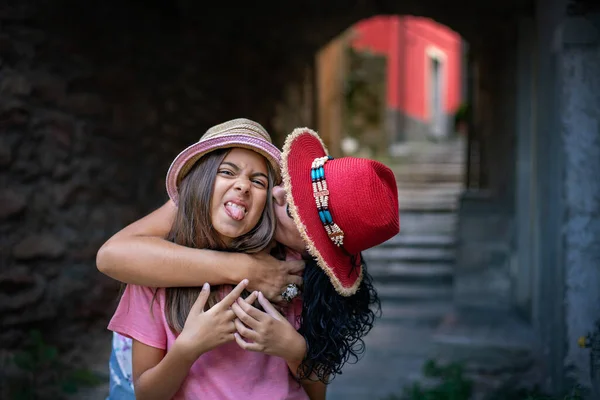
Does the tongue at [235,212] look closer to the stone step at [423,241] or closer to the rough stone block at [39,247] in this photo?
the rough stone block at [39,247]

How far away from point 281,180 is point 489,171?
5116 mm

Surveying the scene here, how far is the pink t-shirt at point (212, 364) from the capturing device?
1.63m

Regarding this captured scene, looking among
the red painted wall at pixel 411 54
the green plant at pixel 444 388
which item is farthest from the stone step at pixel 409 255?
the red painted wall at pixel 411 54

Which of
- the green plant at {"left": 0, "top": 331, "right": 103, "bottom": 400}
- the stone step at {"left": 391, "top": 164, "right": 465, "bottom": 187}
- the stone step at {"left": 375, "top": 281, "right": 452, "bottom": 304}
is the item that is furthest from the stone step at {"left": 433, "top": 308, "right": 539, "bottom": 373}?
the stone step at {"left": 391, "top": 164, "right": 465, "bottom": 187}

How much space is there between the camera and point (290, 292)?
1688 millimetres

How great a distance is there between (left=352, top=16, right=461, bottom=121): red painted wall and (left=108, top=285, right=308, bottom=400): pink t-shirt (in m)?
13.8

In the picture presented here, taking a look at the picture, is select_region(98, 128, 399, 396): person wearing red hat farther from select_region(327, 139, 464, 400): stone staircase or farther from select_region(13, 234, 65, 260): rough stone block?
select_region(327, 139, 464, 400): stone staircase

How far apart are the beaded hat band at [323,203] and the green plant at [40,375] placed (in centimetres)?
228

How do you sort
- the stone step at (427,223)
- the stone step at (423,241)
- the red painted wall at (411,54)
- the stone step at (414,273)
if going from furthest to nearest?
the red painted wall at (411,54) → the stone step at (427,223) → the stone step at (423,241) → the stone step at (414,273)

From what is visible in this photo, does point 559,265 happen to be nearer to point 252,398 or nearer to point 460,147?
point 252,398

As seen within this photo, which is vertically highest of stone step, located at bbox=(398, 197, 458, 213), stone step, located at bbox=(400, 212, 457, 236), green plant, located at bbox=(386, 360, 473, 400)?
stone step, located at bbox=(398, 197, 458, 213)

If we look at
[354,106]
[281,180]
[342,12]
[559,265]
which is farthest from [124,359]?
[354,106]

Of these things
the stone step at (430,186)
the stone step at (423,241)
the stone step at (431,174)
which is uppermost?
the stone step at (431,174)

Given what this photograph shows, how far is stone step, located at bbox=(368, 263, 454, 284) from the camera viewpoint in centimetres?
685
